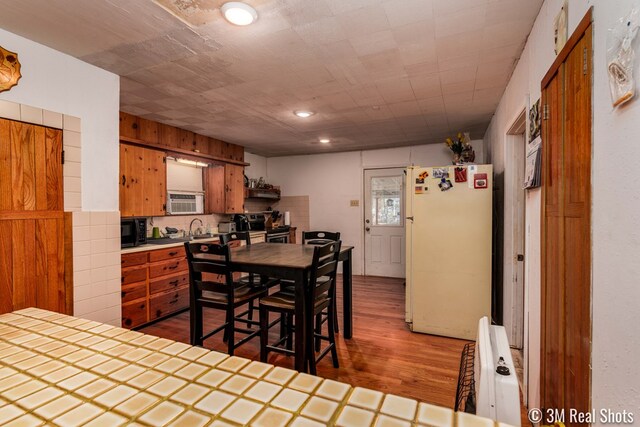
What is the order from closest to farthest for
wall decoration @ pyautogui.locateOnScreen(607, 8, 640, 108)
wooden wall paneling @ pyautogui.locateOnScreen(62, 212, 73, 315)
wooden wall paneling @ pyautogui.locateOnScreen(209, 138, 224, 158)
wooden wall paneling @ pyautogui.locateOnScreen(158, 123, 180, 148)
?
wall decoration @ pyautogui.locateOnScreen(607, 8, 640, 108) < wooden wall paneling @ pyautogui.locateOnScreen(62, 212, 73, 315) < wooden wall paneling @ pyautogui.locateOnScreen(158, 123, 180, 148) < wooden wall paneling @ pyautogui.locateOnScreen(209, 138, 224, 158)

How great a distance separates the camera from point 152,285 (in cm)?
337

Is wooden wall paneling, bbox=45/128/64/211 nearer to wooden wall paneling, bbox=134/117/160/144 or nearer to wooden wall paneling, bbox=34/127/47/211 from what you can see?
wooden wall paneling, bbox=34/127/47/211

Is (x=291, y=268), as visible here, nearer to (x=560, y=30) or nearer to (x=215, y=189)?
(x=560, y=30)

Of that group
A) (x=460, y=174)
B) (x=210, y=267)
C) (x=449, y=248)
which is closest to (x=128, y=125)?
(x=210, y=267)

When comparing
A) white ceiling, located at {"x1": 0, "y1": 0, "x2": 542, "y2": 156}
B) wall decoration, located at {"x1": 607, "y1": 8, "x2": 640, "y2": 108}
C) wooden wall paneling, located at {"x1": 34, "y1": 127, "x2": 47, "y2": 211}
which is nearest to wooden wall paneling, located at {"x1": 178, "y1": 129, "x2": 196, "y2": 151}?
white ceiling, located at {"x1": 0, "y1": 0, "x2": 542, "y2": 156}

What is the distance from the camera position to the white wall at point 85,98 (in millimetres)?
2090

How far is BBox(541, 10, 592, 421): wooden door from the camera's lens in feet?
3.48

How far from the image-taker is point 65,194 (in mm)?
2334

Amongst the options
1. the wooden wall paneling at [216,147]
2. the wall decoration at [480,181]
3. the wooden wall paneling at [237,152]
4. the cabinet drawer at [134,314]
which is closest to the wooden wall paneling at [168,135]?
the wooden wall paneling at [216,147]

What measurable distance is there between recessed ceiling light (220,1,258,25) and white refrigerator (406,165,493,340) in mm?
2068

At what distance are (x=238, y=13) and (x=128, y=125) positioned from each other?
2.52 m

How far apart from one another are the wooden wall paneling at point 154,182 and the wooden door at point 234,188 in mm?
1144

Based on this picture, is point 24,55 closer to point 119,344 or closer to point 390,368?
point 119,344

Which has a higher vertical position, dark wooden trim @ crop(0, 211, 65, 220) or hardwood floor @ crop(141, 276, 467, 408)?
dark wooden trim @ crop(0, 211, 65, 220)
